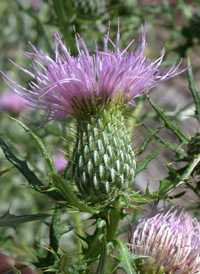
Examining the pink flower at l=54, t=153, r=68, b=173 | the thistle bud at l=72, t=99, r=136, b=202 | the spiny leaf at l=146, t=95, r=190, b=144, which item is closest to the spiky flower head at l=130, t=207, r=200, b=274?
the thistle bud at l=72, t=99, r=136, b=202

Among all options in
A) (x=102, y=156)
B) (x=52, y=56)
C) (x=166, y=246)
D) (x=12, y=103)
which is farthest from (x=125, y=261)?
(x=12, y=103)

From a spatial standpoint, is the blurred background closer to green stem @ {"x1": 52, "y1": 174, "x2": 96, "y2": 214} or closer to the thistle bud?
the thistle bud

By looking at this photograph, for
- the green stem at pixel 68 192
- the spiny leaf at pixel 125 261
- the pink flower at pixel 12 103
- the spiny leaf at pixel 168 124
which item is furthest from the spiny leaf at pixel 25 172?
the pink flower at pixel 12 103

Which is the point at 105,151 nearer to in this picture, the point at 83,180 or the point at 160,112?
the point at 83,180

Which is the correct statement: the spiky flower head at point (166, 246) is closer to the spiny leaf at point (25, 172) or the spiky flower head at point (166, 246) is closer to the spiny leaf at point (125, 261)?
the spiny leaf at point (125, 261)

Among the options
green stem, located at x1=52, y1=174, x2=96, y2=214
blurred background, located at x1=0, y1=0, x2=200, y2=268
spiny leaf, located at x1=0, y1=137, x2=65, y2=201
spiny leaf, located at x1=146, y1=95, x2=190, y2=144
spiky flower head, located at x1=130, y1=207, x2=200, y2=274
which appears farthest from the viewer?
blurred background, located at x1=0, y1=0, x2=200, y2=268

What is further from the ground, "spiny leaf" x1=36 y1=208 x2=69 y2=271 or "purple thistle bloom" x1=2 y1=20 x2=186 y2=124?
"purple thistle bloom" x1=2 y1=20 x2=186 y2=124

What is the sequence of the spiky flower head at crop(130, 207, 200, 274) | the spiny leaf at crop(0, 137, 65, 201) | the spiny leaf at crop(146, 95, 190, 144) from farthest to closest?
the spiny leaf at crop(146, 95, 190, 144) < the spiky flower head at crop(130, 207, 200, 274) < the spiny leaf at crop(0, 137, 65, 201)

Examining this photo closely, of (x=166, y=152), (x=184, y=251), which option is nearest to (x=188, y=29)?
(x=184, y=251)

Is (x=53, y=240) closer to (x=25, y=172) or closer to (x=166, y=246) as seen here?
(x=25, y=172)
